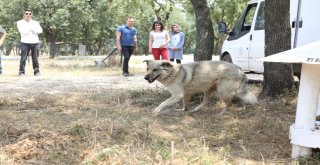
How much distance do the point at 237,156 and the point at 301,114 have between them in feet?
2.43

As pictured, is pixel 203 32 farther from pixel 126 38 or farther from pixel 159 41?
pixel 126 38

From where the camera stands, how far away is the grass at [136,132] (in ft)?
13.5

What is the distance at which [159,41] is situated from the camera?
12344 mm

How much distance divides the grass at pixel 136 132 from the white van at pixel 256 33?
6.26 feet

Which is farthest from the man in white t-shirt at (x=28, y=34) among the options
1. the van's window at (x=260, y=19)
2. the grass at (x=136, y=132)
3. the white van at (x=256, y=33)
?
the van's window at (x=260, y=19)

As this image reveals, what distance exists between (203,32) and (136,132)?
391 cm

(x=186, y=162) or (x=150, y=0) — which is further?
(x=150, y=0)

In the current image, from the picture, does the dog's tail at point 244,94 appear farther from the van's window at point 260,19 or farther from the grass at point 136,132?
the van's window at point 260,19

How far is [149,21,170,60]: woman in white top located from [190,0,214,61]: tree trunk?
12.8ft

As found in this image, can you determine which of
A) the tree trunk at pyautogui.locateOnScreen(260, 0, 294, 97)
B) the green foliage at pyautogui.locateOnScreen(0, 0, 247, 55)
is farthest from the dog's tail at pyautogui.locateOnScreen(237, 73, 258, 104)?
the green foliage at pyautogui.locateOnScreen(0, 0, 247, 55)

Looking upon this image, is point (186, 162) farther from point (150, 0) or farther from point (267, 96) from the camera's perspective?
point (150, 0)

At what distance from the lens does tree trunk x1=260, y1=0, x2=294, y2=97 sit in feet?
23.6

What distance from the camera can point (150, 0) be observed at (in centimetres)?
2688

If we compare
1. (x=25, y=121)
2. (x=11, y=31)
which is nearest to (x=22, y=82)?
(x=25, y=121)
